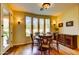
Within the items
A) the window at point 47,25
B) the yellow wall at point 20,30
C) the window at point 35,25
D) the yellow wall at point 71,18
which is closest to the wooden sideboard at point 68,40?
the yellow wall at point 71,18

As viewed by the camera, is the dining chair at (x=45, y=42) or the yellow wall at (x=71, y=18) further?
the dining chair at (x=45, y=42)

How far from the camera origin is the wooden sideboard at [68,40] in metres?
2.64

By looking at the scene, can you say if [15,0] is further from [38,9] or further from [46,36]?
[46,36]

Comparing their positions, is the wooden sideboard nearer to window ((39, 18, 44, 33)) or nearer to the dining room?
the dining room

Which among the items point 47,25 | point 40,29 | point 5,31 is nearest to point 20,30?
point 5,31

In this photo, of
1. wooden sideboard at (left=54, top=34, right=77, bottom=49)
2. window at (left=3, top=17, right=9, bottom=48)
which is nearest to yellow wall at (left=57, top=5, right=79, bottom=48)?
wooden sideboard at (left=54, top=34, right=77, bottom=49)

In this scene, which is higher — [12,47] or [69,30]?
[69,30]

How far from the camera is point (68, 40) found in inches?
108

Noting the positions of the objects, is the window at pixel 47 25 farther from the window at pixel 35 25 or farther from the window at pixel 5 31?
the window at pixel 5 31

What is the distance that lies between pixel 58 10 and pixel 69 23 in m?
0.44

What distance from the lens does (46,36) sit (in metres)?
2.59

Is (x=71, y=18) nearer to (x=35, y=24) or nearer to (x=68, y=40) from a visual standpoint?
(x=68, y=40)
